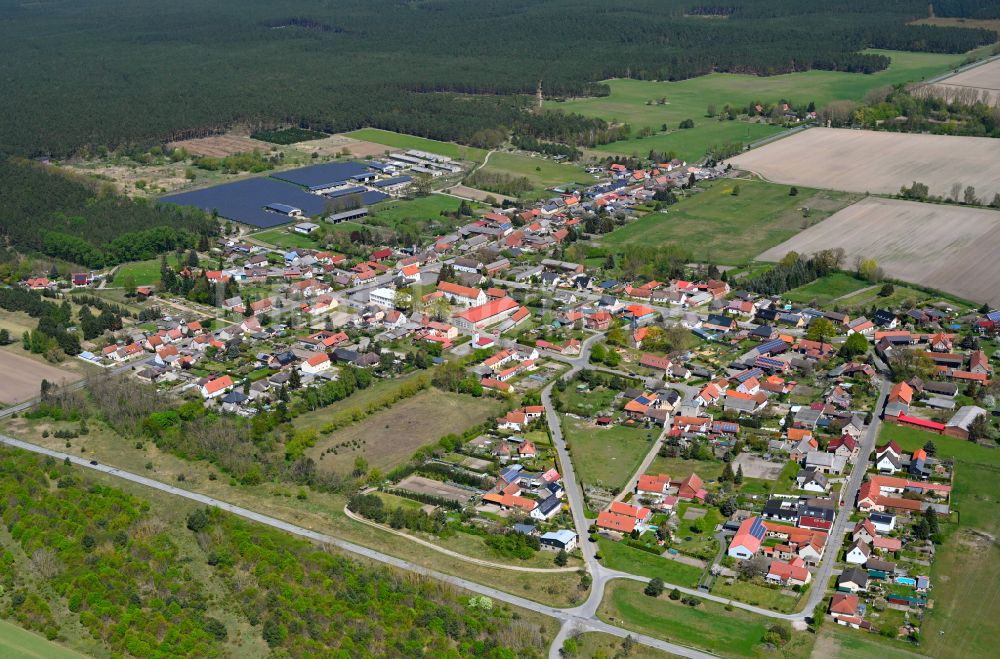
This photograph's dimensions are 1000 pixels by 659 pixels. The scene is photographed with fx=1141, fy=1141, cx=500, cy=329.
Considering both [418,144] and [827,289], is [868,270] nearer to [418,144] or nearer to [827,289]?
[827,289]

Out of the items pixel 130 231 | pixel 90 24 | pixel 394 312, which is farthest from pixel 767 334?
pixel 90 24

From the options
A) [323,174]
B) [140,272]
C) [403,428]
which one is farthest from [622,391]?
[323,174]

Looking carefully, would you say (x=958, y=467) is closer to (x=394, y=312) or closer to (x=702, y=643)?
(x=702, y=643)

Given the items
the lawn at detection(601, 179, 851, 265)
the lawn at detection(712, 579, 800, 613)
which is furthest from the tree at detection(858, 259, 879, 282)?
the lawn at detection(712, 579, 800, 613)

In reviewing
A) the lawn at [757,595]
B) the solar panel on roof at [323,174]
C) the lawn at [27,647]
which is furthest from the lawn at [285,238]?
the lawn at [757,595]

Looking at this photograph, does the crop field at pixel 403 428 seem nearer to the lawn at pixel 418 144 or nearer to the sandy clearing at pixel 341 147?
the lawn at pixel 418 144

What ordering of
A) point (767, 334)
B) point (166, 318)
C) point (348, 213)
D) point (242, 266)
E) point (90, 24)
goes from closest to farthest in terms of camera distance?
point (767, 334)
point (166, 318)
point (242, 266)
point (348, 213)
point (90, 24)
